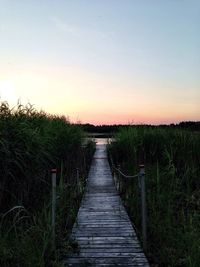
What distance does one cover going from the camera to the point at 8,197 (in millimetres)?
5754

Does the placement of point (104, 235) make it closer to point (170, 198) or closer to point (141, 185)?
point (141, 185)

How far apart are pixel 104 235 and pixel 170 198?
1885 mm

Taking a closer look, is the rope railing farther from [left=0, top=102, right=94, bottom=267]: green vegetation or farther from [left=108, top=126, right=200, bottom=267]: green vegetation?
[left=0, top=102, right=94, bottom=267]: green vegetation

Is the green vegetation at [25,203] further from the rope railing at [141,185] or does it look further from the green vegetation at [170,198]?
the green vegetation at [170,198]

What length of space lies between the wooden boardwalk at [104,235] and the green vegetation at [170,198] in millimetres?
211

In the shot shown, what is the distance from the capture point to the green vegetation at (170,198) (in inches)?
194

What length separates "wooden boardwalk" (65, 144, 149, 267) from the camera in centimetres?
471

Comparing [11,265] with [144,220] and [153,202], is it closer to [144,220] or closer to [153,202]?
[144,220]

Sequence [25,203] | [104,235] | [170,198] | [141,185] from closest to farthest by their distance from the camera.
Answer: [141,185] < [104,235] < [25,203] < [170,198]

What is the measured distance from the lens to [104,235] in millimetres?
5746

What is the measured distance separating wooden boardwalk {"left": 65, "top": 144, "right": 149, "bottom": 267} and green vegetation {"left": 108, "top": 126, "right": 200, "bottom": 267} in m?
0.21

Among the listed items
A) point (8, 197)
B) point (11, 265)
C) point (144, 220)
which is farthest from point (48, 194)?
point (11, 265)

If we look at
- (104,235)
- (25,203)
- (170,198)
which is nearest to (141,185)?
(104,235)

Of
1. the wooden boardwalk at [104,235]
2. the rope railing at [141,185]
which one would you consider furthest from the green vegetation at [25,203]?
the rope railing at [141,185]
